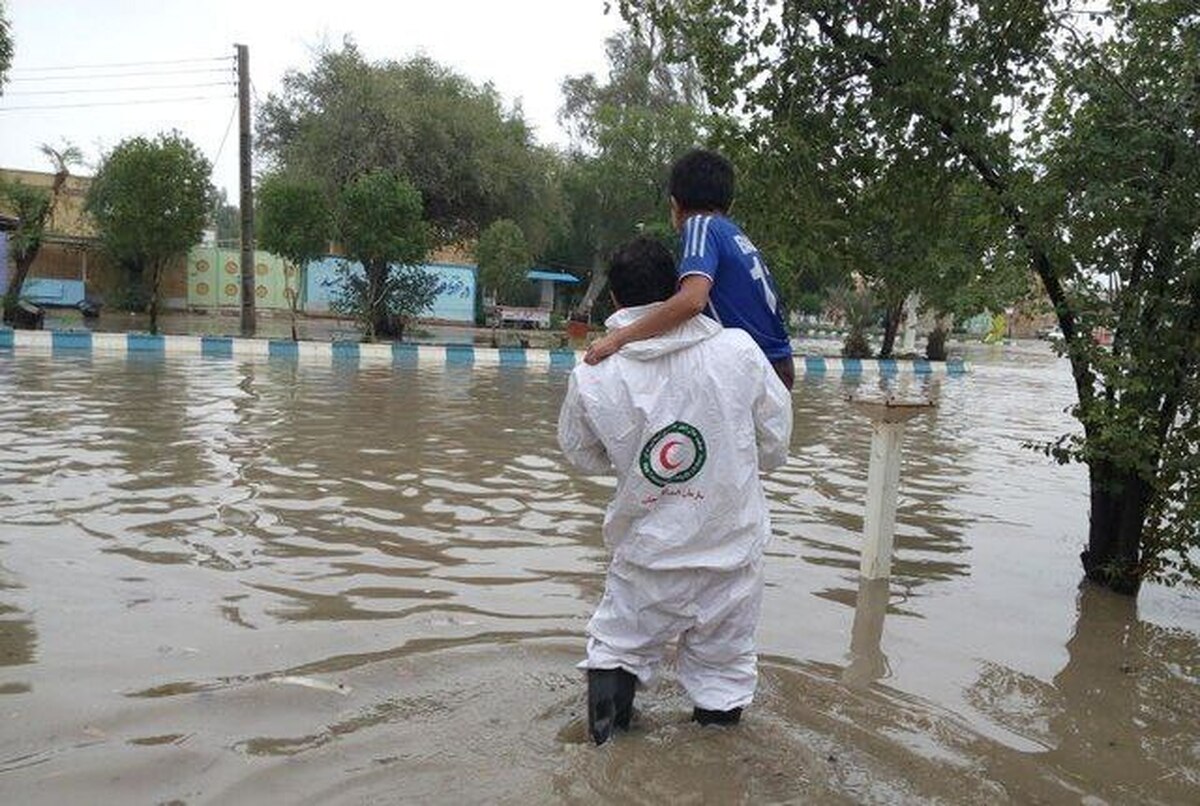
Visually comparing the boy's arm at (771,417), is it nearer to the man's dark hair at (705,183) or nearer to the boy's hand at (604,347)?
the boy's hand at (604,347)

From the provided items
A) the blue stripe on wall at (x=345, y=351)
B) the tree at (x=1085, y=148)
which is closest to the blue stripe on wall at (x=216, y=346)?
the blue stripe on wall at (x=345, y=351)

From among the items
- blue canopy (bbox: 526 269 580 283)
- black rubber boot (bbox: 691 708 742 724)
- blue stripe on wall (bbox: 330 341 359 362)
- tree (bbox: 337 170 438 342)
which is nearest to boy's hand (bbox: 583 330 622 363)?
black rubber boot (bbox: 691 708 742 724)

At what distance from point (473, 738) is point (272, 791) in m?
0.63

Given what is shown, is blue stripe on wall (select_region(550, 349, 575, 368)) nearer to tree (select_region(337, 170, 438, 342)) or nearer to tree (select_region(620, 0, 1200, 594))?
tree (select_region(337, 170, 438, 342))

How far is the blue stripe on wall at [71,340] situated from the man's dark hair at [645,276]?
1897 cm

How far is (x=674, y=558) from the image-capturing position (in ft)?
9.77

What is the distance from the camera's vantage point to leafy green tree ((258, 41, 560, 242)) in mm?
29797

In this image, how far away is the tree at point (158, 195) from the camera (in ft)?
78.5

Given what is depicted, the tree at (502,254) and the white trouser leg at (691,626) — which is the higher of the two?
the tree at (502,254)

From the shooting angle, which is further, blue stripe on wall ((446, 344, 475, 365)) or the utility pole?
the utility pole

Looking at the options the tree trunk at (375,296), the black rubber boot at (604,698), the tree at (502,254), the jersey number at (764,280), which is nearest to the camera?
the black rubber boot at (604,698)

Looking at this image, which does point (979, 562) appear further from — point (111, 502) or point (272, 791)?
point (111, 502)

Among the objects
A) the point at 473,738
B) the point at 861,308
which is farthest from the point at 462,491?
the point at 861,308

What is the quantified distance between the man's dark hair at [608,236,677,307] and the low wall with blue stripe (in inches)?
681
